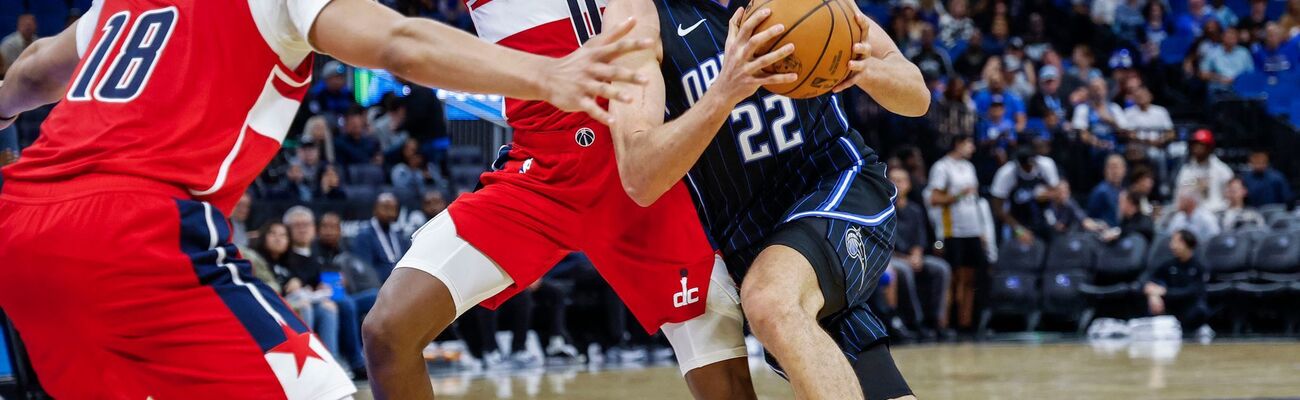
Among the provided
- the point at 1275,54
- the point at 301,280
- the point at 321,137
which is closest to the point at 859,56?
the point at 301,280

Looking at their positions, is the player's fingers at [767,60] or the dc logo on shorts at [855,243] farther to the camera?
the dc logo on shorts at [855,243]

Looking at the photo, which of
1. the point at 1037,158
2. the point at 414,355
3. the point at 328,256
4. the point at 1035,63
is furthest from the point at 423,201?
the point at 1035,63

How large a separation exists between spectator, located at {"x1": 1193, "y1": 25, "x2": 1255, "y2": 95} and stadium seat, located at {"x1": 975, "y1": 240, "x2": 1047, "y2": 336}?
5907mm

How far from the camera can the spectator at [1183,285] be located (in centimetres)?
1305

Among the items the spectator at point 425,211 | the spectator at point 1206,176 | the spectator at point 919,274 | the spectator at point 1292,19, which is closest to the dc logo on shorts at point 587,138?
the spectator at point 425,211

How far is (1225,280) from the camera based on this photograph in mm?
13172

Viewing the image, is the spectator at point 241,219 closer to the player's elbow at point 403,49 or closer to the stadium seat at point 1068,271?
the player's elbow at point 403,49

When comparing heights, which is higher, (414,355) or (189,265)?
(189,265)

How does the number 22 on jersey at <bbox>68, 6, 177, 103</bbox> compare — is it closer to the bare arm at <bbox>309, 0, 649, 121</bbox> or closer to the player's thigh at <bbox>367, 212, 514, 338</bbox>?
the bare arm at <bbox>309, 0, 649, 121</bbox>

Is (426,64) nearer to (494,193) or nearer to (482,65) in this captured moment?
→ (482,65)

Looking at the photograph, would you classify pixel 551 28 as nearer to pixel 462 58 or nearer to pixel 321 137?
pixel 462 58

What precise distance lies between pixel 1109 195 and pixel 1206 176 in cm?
100

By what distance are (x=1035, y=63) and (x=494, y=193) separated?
50.6ft

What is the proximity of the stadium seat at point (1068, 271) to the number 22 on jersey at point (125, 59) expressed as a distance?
12124 millimetres
